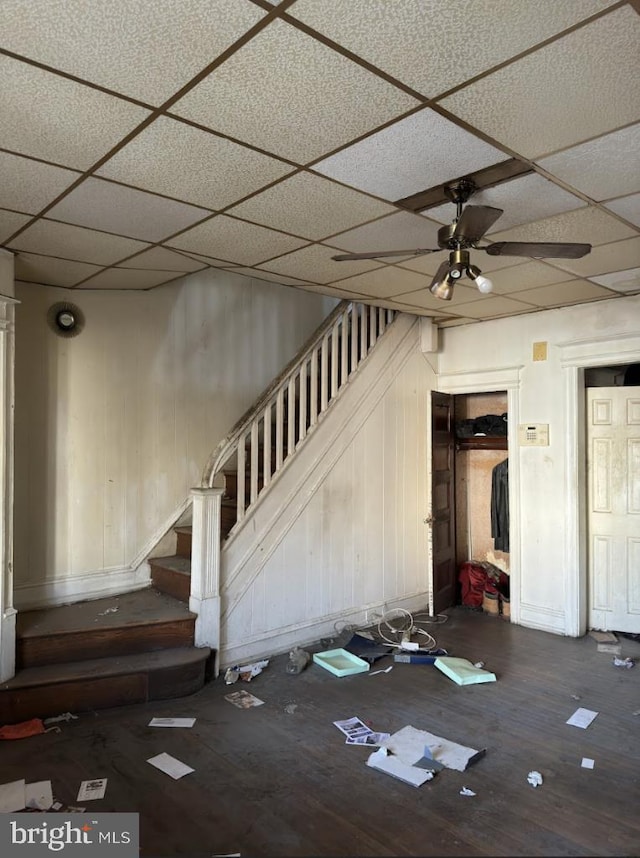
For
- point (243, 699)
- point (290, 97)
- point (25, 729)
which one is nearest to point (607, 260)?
point (290, 97)

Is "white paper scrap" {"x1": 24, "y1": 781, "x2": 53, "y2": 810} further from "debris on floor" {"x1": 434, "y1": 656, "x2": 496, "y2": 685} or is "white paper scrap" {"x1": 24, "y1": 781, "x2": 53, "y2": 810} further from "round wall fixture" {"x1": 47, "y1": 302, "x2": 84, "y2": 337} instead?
"round wall fixture" {"x1": 47, "y1": 302, "x2": 84, "y2": 337}

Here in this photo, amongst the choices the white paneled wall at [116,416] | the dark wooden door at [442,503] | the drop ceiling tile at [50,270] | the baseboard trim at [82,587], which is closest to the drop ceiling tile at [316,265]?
the drop ceiling tile at [50,270]

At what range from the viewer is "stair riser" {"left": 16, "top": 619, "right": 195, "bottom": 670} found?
356 cm

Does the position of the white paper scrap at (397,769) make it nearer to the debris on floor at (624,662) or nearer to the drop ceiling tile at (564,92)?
the debris on floor at (624,662)

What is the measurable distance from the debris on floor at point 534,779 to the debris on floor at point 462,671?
111cm

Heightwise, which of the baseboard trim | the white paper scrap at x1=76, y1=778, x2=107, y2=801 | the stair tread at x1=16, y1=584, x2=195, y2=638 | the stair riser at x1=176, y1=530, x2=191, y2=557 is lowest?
the white paper scrap at x1=76, y1=778, x2=107, y2=801

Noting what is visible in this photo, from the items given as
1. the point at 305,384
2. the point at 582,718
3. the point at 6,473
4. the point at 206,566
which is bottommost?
the point at 582,718

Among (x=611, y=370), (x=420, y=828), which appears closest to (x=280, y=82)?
(x=420, y=828)

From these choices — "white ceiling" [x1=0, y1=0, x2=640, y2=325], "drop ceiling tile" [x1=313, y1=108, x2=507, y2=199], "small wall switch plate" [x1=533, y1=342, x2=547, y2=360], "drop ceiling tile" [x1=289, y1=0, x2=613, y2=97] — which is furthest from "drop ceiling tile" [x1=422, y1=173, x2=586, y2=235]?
"small wall switch plate" [x1=533, y1=342, x2=547, y2=360]

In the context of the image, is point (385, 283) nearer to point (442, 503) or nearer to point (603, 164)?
point (603, 164)

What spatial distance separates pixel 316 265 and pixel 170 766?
3115 mm

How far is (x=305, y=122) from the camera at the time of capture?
2.11 meters

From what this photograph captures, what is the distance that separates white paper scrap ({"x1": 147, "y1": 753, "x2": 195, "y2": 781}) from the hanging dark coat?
386cm

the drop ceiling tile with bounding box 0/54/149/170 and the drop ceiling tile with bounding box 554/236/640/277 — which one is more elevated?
the drop ceiling tile with bounding box 554/236/640/277
